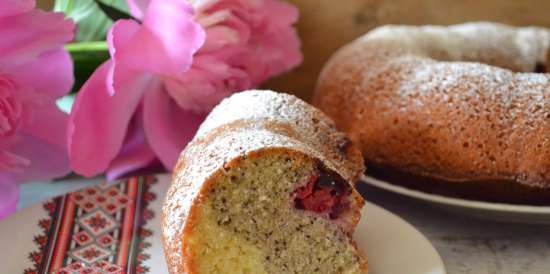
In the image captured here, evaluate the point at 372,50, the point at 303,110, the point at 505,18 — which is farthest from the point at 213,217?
the point at 505,18

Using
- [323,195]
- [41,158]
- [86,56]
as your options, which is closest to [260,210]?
[323,195]

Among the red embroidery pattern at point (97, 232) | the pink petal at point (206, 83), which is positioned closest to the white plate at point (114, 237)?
the red embroidery pattern at point (97, 232)

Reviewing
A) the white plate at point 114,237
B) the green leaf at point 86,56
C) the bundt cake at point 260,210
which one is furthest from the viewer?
the green leaf at point 86,56

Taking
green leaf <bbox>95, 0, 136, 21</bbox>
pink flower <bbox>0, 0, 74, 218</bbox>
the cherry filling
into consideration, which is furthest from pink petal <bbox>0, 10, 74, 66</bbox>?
the cherry filling

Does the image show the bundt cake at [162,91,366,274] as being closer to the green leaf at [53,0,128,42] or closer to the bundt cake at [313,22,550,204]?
the bundt cake at [313,22,550,204]

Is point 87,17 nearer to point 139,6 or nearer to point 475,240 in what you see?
point 139,6

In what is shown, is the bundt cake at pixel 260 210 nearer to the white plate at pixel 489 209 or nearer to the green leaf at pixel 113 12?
the white plate at pixel 489 209
